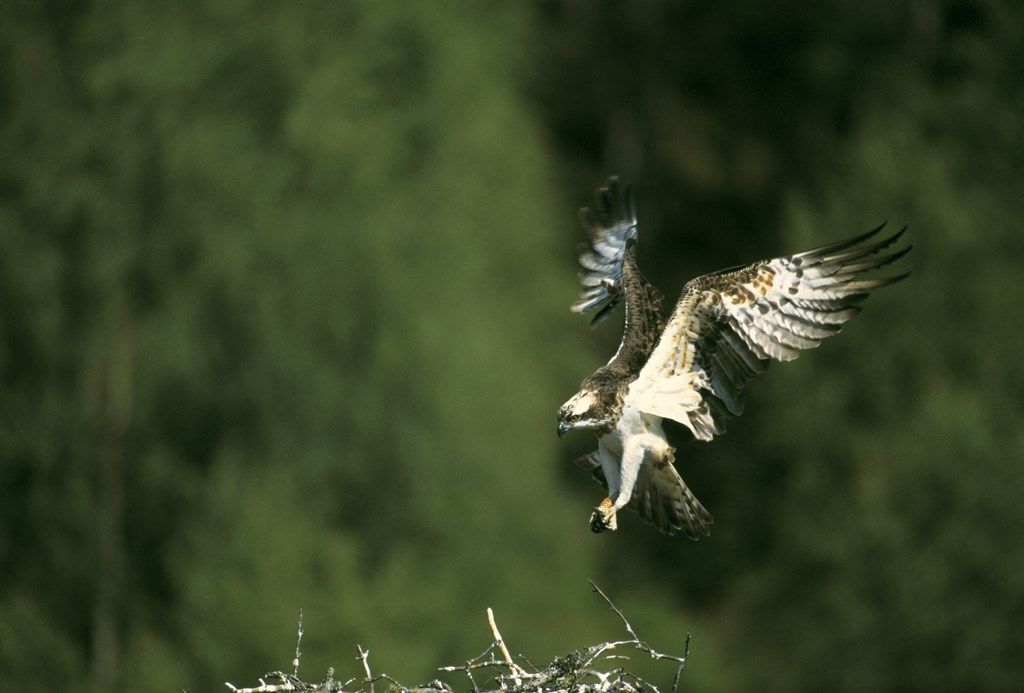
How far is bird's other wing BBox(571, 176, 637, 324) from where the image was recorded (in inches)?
447

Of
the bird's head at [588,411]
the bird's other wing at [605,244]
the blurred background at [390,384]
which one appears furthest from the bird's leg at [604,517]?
the blurred background at [390,384]

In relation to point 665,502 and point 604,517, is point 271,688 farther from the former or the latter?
point 665,502

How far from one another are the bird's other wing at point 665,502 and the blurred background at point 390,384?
30.0 feet

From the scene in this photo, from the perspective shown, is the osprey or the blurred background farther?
the blurred background

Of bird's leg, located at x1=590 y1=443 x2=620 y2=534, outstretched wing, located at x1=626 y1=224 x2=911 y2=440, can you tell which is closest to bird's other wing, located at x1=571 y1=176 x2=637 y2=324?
outstretched wing, located at x1=626 y1=224 x2=911 y2=440

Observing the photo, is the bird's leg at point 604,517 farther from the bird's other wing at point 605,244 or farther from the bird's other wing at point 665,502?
the bird's other wing at point 605,244

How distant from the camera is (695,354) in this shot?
9.98 meters

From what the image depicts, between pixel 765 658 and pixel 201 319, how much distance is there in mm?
7398

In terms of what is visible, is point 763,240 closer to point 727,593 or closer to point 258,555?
point 727,593

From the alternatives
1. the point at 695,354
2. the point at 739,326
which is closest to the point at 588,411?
the point at 695,354

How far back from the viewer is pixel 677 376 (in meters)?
9.87

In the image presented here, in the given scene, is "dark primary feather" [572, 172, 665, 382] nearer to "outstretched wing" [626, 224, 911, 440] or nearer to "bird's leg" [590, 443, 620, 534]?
"outstretched wing" [626, 224, 911, 440]

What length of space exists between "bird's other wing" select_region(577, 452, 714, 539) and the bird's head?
56 cm

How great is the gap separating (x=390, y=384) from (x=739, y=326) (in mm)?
10945
